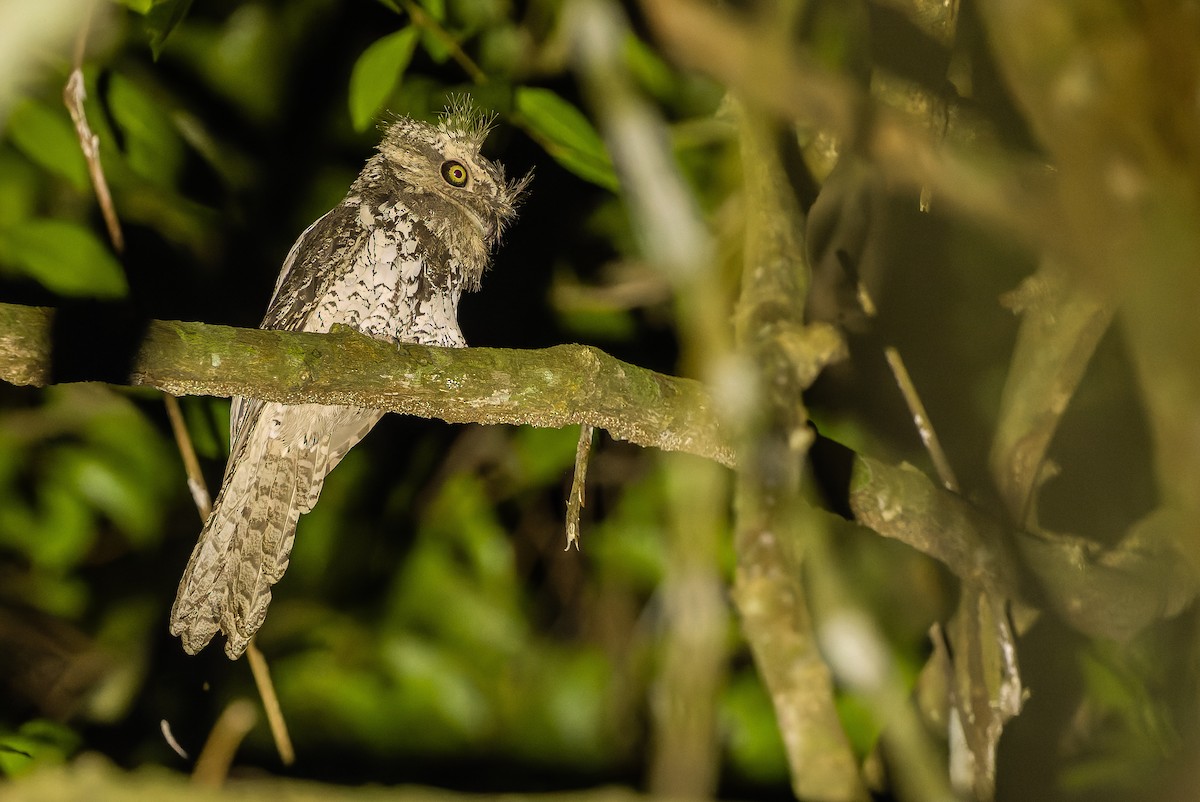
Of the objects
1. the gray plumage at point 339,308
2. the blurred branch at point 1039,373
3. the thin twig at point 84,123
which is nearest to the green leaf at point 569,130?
the gray plumage at point 339,308

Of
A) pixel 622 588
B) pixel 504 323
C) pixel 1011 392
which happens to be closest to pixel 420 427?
pixel 504 323

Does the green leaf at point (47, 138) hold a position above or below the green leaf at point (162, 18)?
below

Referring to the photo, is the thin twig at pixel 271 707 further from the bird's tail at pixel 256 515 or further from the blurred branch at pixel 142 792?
the blurred branch at pixel 142 792


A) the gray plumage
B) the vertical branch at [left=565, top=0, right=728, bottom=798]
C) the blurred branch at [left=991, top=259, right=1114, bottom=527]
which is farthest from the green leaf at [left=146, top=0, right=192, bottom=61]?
the blurred branch at [left=991, top=259, right=1114, bottom=527]

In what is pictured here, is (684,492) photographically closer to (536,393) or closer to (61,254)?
(536,393)

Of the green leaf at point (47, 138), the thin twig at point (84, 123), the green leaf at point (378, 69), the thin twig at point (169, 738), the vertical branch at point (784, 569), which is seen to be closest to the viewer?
the vertical branch at point (784, 569)

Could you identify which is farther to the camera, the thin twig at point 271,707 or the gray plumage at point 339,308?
the gray plumage at point 339,308

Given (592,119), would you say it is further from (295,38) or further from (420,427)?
(420,427)

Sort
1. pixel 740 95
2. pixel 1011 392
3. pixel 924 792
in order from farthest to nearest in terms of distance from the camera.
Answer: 1. pixel 1011 392
2. pixel 740 95
3. pixel 924 792
